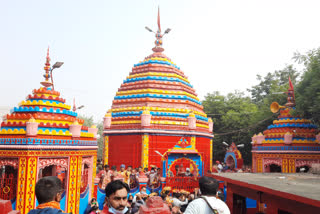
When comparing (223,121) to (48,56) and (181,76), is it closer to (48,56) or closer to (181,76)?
(181,76)

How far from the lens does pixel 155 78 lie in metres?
22.7

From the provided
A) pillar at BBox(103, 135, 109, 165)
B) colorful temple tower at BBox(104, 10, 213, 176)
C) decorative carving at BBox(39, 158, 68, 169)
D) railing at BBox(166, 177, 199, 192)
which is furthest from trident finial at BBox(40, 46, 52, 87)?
pillar at BBox(103, 135, 109, 165)

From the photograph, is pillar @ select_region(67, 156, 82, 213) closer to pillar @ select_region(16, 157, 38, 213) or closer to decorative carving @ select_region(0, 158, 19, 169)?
pillar @ select_region(16, 157, 38, 213)

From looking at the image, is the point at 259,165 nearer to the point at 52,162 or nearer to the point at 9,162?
the point at 52,162

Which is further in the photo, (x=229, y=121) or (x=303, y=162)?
(x=229, y=121)

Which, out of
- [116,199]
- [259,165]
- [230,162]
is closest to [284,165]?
[259,165]

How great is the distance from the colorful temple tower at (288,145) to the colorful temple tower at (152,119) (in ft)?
11.8

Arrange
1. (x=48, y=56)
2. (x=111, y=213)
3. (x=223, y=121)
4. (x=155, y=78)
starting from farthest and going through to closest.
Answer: (x=223, y=121)
(x=155, y=78)
(x=48, y=56)
(x=111, y=213)

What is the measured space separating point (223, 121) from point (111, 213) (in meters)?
31.1

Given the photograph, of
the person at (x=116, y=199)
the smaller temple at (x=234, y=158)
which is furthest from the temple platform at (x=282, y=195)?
the smaller temple at (x=234, y=158)

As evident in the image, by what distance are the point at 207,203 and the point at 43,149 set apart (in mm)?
8273

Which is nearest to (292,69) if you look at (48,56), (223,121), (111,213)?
(223,121)

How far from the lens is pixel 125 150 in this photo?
20188 mm

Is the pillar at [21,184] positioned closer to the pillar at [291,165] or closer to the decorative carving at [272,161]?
the decorative carving at [272,161]
